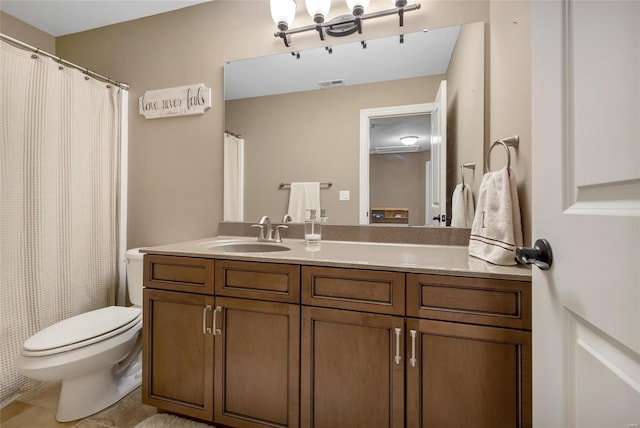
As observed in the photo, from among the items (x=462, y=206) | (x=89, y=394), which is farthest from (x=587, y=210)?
(x=89, y=394)

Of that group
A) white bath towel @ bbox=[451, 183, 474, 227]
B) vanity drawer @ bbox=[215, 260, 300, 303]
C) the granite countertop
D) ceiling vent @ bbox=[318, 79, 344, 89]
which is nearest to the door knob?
the granite countertop

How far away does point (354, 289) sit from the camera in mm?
1111

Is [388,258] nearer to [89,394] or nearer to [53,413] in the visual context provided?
[89,394]

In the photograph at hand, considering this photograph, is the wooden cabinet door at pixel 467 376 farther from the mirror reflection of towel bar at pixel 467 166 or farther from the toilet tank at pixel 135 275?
the toilet tank at pixel 135 275

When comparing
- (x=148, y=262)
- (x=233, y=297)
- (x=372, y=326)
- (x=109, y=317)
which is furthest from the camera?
(x=109, y=317)

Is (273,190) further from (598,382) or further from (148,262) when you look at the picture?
(598,382)

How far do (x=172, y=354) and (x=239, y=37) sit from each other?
1846 millimetres

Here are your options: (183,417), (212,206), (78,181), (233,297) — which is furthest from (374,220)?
(78,181)

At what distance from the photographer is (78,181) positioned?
6.35 feet

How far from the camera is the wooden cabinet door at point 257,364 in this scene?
118cm

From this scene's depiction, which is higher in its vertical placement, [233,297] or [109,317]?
[233,297]

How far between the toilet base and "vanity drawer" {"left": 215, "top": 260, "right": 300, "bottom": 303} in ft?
2.93

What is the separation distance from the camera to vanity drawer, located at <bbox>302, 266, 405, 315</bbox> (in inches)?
41.7

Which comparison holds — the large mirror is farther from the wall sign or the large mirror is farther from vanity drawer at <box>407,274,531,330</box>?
vanity drawer at <box>407,274,531,330</box>
